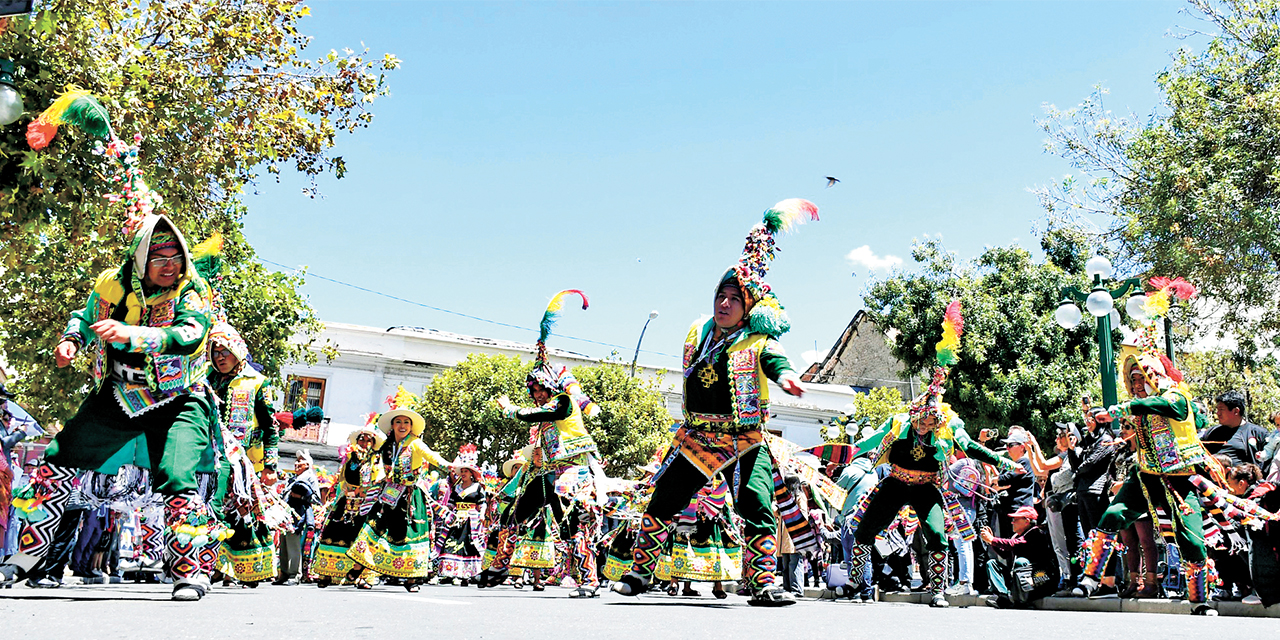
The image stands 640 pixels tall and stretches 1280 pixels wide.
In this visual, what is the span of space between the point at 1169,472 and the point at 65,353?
6.48 m

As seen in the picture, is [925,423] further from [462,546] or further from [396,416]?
[462,546]

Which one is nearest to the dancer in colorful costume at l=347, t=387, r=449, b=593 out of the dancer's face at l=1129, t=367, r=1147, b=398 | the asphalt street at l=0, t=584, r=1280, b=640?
the asphalt street at l=0, t=584, r=1280, b=640

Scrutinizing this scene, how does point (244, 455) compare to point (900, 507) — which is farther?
point (900, 507)

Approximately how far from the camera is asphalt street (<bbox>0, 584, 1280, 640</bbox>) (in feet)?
12.7

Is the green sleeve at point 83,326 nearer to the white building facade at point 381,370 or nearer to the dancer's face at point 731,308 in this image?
the dancer's face at point 731,308

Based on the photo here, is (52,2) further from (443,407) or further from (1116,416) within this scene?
(443,407)

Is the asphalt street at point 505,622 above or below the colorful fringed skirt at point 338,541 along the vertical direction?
below

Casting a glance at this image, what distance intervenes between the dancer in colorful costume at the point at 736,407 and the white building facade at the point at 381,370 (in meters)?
27.6

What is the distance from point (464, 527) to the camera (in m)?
13.9

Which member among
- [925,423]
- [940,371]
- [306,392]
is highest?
[306,392]

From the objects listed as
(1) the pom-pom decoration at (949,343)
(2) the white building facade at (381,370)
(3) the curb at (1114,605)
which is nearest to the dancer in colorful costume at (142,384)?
(1) the pom-pom decoration at (949,343)

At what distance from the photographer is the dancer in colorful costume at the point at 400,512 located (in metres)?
9.42

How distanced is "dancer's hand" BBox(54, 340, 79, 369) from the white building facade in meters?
29.6

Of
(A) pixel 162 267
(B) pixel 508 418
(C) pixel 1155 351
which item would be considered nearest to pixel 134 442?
(A) pixel 162 267
